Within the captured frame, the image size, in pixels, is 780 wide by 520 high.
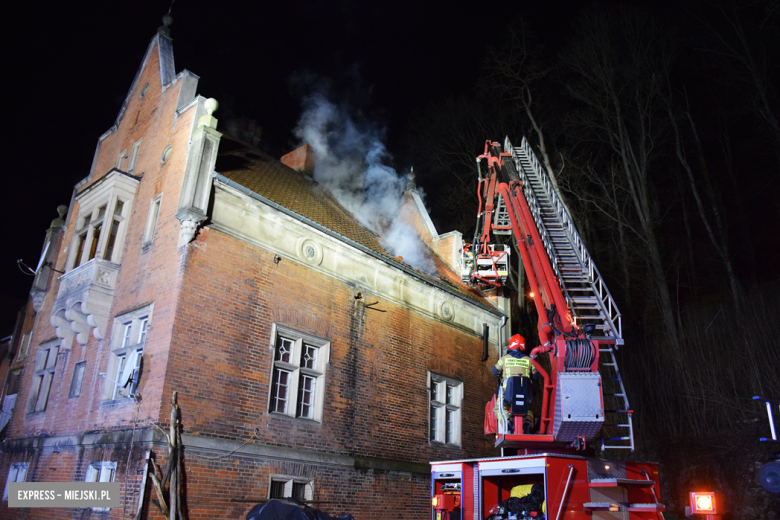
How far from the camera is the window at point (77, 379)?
38.6 feet

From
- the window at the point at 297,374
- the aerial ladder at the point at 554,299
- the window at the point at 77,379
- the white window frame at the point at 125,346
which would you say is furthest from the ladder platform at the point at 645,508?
the window at the point at 77,379

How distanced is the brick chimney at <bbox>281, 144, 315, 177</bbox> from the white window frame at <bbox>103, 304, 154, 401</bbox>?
1059cm

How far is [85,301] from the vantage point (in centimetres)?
1152

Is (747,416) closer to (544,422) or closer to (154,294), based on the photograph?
(544,422)

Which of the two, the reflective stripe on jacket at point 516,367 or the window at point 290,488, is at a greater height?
the reflective stripe on jacket at point 516,367

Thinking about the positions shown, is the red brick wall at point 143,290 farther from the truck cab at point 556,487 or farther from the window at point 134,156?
the truck cab at point 556,487

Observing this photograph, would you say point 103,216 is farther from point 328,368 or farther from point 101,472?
point 328,368

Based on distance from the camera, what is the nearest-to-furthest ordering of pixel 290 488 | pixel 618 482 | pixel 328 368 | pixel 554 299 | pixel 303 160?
pixel 618 482 → pixel 554 299 → pixel 290 488 → pixel 328 368 → pixel 303 160

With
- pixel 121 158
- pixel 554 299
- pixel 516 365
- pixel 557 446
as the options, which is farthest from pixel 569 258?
pixel 121 158

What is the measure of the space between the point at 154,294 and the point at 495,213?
33.8 feet

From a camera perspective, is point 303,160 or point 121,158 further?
point 303,160

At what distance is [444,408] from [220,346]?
737 cm

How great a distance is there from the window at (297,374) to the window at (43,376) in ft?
20.0

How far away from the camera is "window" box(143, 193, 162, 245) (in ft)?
37.7
